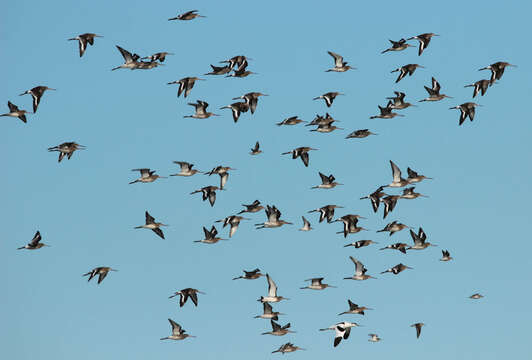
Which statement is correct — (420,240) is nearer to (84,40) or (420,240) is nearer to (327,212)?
(327,212)

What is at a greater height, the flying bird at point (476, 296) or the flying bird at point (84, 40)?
the flying bird at point (84, 40)

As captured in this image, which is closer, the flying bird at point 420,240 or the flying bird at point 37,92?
the flying bird at point 37,92

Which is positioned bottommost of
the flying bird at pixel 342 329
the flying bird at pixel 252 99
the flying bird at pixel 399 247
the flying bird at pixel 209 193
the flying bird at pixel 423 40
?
the flying bird at pixel 342 329

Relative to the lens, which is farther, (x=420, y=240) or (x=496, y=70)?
(x=420, y=240)

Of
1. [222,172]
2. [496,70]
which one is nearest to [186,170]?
[222,172]

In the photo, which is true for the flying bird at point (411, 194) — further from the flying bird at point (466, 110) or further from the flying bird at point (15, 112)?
the flying bird at point (15, 112)

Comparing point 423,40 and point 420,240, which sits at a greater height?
point 423,40

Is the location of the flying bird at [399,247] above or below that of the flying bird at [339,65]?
below

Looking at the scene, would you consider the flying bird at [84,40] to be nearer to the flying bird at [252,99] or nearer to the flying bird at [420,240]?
the flying bird at [252,99]

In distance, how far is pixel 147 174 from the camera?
68.0 metres

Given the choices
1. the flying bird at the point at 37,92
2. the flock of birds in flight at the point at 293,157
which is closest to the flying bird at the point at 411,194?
the flock of birds in flight at the point at 293,157

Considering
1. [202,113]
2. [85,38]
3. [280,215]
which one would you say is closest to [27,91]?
[85,38]

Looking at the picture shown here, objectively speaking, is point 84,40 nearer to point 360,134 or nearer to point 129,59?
point 129,59

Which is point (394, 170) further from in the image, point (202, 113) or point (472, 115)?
point (202, 113)
